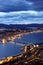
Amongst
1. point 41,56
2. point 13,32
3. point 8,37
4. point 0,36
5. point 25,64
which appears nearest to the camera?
point 25,64

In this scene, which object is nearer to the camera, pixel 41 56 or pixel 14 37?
pixel 41 56

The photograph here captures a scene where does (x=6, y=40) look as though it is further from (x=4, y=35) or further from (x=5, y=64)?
(x=5, y=64)

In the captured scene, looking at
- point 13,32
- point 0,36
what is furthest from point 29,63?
point 13,32

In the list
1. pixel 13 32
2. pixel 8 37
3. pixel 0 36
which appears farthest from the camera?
pixel 13 32

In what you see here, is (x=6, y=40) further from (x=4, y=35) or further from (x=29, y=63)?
(x=29, y=63)

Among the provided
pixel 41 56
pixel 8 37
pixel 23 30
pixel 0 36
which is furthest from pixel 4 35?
pixel 41 56

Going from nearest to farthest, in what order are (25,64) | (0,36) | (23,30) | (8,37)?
(25,64) → (0,36) → (8,37) → (23,30)

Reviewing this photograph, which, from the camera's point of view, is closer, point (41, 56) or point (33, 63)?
point (33, 63)

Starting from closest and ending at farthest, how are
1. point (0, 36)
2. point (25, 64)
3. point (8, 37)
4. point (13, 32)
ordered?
point (25, 64)
point (0, 36)
point (8, 37)
point (13, 32)
